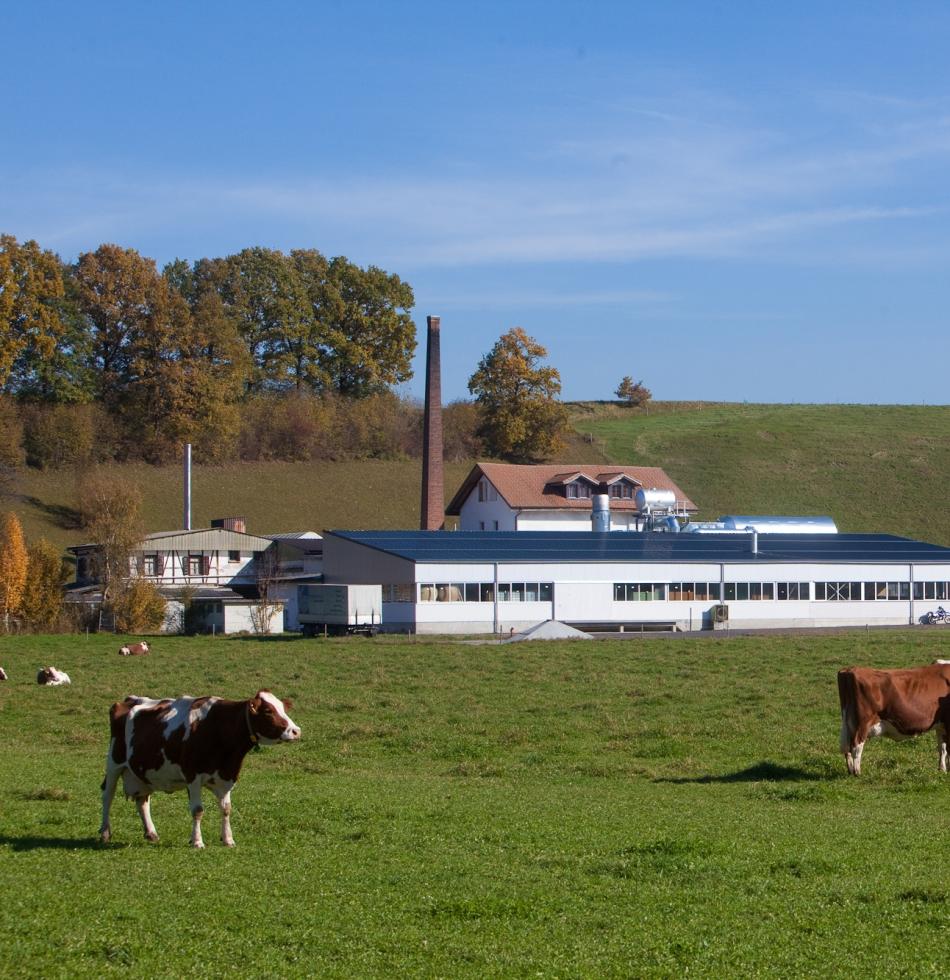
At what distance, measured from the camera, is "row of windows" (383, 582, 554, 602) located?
66.3 metres

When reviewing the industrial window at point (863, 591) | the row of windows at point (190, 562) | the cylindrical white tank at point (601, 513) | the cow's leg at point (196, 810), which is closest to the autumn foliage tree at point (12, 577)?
the row of windows at point (190, 562)

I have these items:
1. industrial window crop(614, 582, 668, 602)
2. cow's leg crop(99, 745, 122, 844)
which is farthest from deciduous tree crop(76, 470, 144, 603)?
cow's leg crop(99, 745, 122, 844)

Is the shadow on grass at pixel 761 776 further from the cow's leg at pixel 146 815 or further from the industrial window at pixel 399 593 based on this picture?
the industrial window at pixel 399 593

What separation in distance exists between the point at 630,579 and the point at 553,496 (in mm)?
29821

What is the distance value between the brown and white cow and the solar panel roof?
153 ft

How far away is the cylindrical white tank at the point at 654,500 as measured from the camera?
92688 millimetres

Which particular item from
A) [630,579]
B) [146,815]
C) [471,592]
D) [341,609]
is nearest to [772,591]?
[630,579]

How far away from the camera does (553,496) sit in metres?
99.0

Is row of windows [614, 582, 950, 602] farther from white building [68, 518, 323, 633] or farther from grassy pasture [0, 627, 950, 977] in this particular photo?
grassy pasture [0, 627, 950, 977]

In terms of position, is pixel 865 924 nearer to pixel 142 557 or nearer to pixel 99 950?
pixel 99 950

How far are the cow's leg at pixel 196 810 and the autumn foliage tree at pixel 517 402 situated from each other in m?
108

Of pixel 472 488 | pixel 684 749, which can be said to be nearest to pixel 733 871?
pixel 684 749

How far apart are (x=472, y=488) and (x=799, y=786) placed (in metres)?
84.3

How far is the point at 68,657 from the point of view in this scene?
4950 cm
